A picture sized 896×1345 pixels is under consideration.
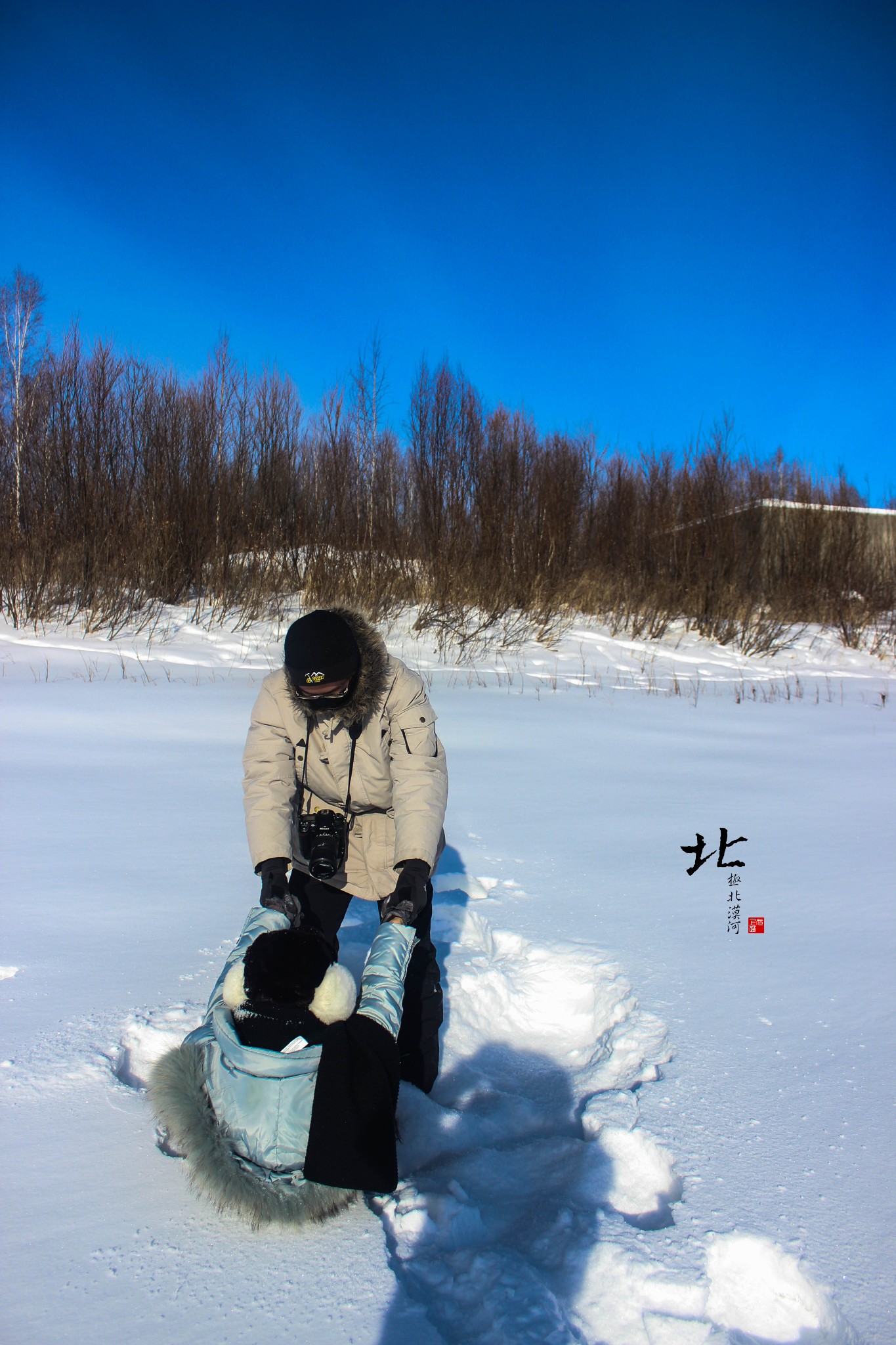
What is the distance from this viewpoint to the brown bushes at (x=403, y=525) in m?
8.98

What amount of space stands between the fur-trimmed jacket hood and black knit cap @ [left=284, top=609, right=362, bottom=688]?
67 centimetres

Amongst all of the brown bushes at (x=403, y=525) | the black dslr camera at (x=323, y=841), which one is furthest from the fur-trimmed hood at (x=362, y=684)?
the brown bushes at (x=403, y=525)

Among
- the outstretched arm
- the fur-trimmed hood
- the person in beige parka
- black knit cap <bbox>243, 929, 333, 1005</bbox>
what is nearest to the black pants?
the person in beige parka

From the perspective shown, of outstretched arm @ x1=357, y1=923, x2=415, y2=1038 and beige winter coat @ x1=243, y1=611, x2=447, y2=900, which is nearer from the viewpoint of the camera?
outstretched arm @ x1=357, y1=923, x2=415, y2=1038

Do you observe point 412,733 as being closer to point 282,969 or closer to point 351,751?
point 351,751

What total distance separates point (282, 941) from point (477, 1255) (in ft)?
2.11

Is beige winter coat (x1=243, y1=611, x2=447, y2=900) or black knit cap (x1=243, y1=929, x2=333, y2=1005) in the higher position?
beige winter coat (x1=243, y1=611, x2=447, y2=900)

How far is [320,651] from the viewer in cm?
179

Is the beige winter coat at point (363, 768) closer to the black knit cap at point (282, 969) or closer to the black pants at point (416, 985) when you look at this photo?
the black pants at point (416, 985)

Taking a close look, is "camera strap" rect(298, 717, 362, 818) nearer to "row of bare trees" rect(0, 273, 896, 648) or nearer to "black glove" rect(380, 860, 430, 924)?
"black glove" rect(380, 860, 430, 924)

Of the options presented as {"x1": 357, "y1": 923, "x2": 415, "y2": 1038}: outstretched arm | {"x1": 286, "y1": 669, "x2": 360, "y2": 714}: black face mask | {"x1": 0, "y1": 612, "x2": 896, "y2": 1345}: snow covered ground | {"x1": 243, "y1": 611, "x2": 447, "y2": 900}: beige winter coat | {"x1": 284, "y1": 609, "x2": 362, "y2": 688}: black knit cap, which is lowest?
{"x1": 0, "y1": 612, "x2": 896, "y2": 1345}: snow covered ground

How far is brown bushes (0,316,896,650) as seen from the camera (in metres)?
8.98

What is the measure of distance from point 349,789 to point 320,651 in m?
0.44

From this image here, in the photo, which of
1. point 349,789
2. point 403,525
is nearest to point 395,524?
point 403,525
